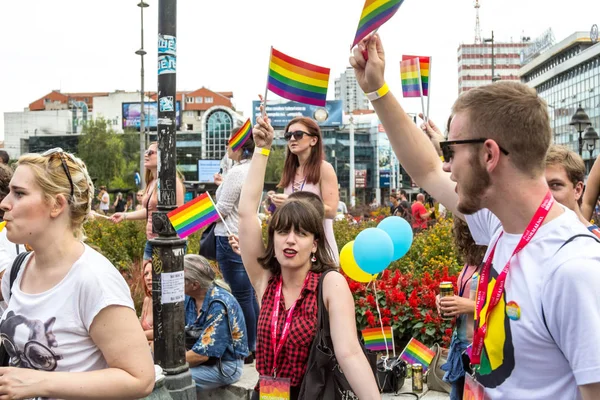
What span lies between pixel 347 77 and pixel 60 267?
170 m

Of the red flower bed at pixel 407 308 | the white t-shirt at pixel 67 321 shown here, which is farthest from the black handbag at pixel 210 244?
the white t-shirt at pixel 67 321

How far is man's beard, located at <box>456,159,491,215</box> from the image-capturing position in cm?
177

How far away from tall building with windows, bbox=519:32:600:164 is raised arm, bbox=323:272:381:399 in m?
67.3

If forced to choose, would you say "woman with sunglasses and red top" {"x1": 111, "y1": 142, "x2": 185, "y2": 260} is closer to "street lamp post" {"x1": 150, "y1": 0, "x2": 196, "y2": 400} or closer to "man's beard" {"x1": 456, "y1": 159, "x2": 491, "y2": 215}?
"street lamp post" {"x1": 150, "y1": 0, "x2": 196, "y2": 400}

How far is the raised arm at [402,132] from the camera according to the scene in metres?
2.32

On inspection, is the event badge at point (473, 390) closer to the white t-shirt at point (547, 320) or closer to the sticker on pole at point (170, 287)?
the white t-shirt at point (547, 320)

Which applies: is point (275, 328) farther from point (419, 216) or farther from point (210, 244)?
point (419, 216)

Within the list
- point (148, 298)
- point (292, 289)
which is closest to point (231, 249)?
point (148, 298)

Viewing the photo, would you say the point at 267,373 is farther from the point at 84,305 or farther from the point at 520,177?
the point at 520,177

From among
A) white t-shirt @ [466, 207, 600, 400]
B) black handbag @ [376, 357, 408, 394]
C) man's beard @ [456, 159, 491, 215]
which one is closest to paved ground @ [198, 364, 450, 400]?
black handbag @ [376, 357, 408, 394]

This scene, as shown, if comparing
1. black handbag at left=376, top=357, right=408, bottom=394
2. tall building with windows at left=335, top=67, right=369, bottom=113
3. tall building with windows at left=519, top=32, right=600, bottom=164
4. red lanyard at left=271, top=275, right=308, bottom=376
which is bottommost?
→ black handbag at left=376, top=357, right=408, bottom=394

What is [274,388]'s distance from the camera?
2836mm

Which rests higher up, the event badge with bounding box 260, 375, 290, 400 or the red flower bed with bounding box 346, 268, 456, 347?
the event badge with bounding box 260, 375, 290, 400

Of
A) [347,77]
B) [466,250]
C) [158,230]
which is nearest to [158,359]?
[158,230]
